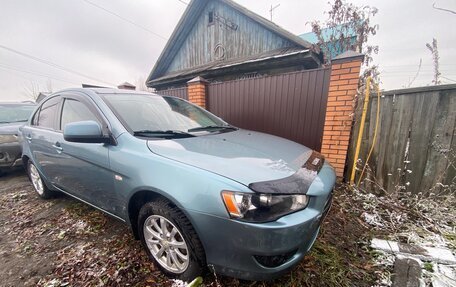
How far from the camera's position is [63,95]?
2518 mm

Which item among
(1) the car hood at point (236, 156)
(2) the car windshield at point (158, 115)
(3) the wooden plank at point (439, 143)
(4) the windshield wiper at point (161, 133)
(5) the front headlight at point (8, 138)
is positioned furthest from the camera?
(5) the front headlight at point (8, 138)

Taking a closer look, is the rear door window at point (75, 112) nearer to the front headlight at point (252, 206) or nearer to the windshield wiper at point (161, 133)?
the windshield wiper at point (161, 133)

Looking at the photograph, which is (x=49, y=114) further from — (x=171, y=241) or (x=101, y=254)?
(x=171, y=241)

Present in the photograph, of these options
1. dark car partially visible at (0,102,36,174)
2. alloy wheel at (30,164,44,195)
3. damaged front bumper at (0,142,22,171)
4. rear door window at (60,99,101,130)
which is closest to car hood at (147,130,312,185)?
rear door window at (60,99,101,130)

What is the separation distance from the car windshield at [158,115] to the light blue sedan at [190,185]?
0.01m

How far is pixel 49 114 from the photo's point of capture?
2713 mm

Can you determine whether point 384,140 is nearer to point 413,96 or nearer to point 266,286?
point 413,96

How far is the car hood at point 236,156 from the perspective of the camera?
1.34 meters

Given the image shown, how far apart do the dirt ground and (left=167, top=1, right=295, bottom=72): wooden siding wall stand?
279 inches

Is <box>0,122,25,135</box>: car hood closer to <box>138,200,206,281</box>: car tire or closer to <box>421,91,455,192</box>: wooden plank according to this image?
<box>138,200,206,281</box>: car tire

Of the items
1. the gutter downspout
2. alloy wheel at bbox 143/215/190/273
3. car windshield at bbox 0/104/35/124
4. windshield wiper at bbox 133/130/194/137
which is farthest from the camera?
car windshield at bbox 0/104/35/124

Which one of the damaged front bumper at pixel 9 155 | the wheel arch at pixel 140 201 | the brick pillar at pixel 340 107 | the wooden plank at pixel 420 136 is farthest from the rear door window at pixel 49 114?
the wooden plank at pixel 420 136

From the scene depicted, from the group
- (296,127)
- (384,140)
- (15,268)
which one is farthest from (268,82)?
(15,268)

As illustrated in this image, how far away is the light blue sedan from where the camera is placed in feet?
4.06
